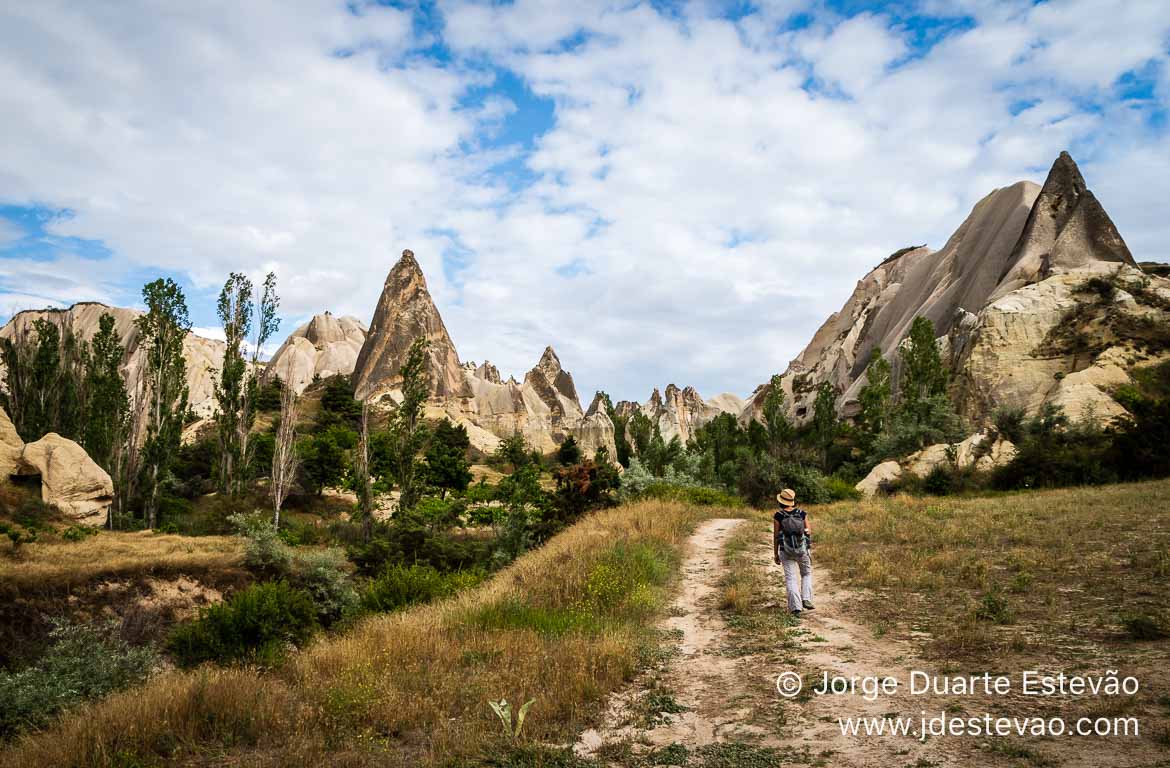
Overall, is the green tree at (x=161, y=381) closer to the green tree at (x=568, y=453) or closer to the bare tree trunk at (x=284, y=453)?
the bare tree trunk at (x=284, y=453)

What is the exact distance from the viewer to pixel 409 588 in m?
12.5

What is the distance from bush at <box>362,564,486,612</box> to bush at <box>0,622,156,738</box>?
16.0ft

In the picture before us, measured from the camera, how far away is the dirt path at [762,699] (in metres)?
4.27

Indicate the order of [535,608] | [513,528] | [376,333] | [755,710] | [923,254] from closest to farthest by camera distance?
[755,710]
[535,608]
[513,528]
[923,254]
[376,333]

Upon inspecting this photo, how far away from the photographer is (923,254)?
231 feet

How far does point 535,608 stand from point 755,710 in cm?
400

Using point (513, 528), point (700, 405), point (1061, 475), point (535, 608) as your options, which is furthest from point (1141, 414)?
point (700, 405)

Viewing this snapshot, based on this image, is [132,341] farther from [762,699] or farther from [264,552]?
[762,699]

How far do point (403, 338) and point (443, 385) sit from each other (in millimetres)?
8342

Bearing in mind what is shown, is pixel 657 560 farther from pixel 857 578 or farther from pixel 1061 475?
pixel 1061 475

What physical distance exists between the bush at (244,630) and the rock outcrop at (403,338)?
2649 inches

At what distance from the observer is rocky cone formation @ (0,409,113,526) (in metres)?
25.2

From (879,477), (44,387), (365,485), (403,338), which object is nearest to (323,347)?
(403,338)

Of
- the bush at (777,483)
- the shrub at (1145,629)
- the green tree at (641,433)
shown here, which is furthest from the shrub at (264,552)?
the green tree at (641,433)
